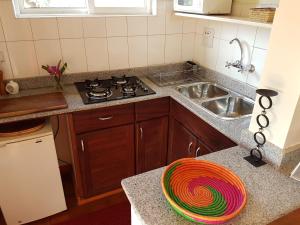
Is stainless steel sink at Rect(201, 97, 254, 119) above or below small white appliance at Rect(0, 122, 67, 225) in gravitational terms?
above

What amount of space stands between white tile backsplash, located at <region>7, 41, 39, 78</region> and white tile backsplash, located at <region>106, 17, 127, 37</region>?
60 cm

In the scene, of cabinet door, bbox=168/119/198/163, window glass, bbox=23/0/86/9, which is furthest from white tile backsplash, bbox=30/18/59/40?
cabinet door, bbox=168/119/198/163

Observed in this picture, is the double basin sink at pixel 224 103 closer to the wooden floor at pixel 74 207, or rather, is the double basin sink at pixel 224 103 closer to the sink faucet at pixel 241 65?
the sink faucet at pixel 241 65

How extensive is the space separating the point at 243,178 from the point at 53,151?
121cm

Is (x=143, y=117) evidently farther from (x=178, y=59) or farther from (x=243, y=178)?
(x=243, y=178)

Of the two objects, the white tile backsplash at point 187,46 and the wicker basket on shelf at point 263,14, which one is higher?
the wicker basket on shelf at point 263,14

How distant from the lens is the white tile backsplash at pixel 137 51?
2.11m

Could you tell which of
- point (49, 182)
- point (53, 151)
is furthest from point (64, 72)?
point (49, 182)

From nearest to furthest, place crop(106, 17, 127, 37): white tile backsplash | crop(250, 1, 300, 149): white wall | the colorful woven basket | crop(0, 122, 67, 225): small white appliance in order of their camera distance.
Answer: the colorful woven basket → crop(250, 1, 300, 149): white wall → crop(0, 122, 67, 225): small white appliance → crop(106, 17, 127, 37): white tile backsplash

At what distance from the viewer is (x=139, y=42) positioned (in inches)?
83.7

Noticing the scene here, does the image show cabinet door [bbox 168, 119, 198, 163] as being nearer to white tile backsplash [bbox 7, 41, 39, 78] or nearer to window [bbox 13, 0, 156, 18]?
window [bbox 13, 0, 156, 18]

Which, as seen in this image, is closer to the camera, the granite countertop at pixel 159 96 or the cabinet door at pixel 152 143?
the granite countertop at pixel 159 96

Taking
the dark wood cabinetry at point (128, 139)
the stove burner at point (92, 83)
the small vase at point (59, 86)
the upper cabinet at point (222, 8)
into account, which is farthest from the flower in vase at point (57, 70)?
the upper cabinet at point (222, 8)

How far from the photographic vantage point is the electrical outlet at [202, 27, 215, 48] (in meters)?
2.09
